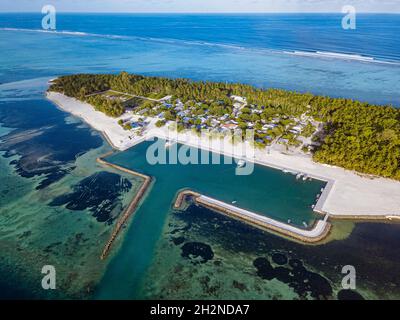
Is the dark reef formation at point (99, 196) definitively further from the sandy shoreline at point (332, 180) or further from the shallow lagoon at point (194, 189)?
the sandy shoreline at point (332, 180)

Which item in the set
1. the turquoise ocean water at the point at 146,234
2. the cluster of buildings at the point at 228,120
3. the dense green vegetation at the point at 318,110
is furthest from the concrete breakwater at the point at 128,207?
the dense green vegetation at the point at 318,110

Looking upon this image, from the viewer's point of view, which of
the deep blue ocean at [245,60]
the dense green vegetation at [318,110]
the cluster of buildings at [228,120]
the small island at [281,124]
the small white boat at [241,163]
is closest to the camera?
the small island at [281,124]

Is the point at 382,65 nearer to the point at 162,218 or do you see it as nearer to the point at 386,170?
the point at 386,170

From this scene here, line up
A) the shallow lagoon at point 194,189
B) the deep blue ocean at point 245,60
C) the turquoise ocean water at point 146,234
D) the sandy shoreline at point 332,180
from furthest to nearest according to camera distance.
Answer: the deep blue ocean at point 245,60
the sandy shoreline at point 332,180
the shallow lagoon at point 194,189
the turquoise ocean water at point 146,234

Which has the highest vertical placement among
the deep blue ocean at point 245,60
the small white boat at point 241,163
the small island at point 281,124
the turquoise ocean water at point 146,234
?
the deep blue ocean at point 245,60

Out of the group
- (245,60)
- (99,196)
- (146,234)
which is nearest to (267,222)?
(146,234)

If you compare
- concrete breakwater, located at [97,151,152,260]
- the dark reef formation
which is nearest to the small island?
concrete breakwater, located at [97,151,152,260]
